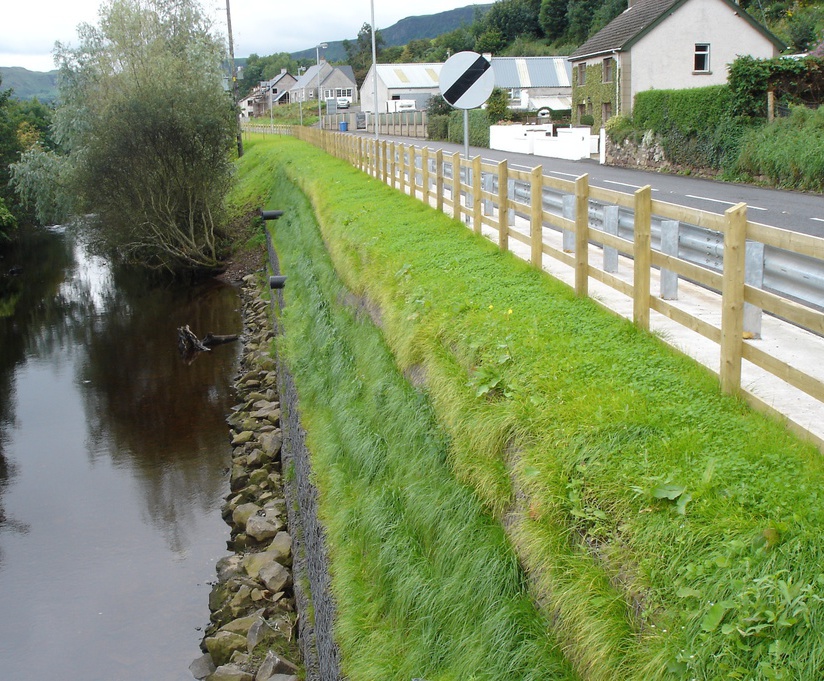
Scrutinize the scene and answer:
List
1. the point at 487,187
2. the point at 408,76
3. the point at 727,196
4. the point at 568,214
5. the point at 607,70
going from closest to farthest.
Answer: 1. the point at 568,214
2. the point at 487,187
3. the point at 727,196
4. the point at 607,70
5. the point at 408,76

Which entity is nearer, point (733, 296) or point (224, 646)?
point (733, 296)

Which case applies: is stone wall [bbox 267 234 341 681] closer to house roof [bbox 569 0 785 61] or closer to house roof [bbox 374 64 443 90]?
house roof [bbox 569 0 785 61]

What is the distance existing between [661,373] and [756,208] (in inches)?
489

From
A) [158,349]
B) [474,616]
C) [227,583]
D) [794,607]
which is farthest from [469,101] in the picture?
[158,349]

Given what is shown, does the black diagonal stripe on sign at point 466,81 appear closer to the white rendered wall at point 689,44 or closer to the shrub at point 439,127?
the white rendered wall at point 689,44

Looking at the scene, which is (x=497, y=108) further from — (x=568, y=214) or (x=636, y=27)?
(x=568, y=214)

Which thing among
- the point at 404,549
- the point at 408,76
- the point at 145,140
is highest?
the point at 408,76

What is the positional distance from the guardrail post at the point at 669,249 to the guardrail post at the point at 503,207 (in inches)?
168

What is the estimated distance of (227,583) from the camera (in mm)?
10109

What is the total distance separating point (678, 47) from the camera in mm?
40219

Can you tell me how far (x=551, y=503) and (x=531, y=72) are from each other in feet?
269

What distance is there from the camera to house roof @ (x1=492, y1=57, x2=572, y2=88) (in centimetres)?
8012

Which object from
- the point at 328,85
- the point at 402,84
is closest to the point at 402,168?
the point at 402,84

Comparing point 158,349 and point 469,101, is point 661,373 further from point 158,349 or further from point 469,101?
point 158,349
